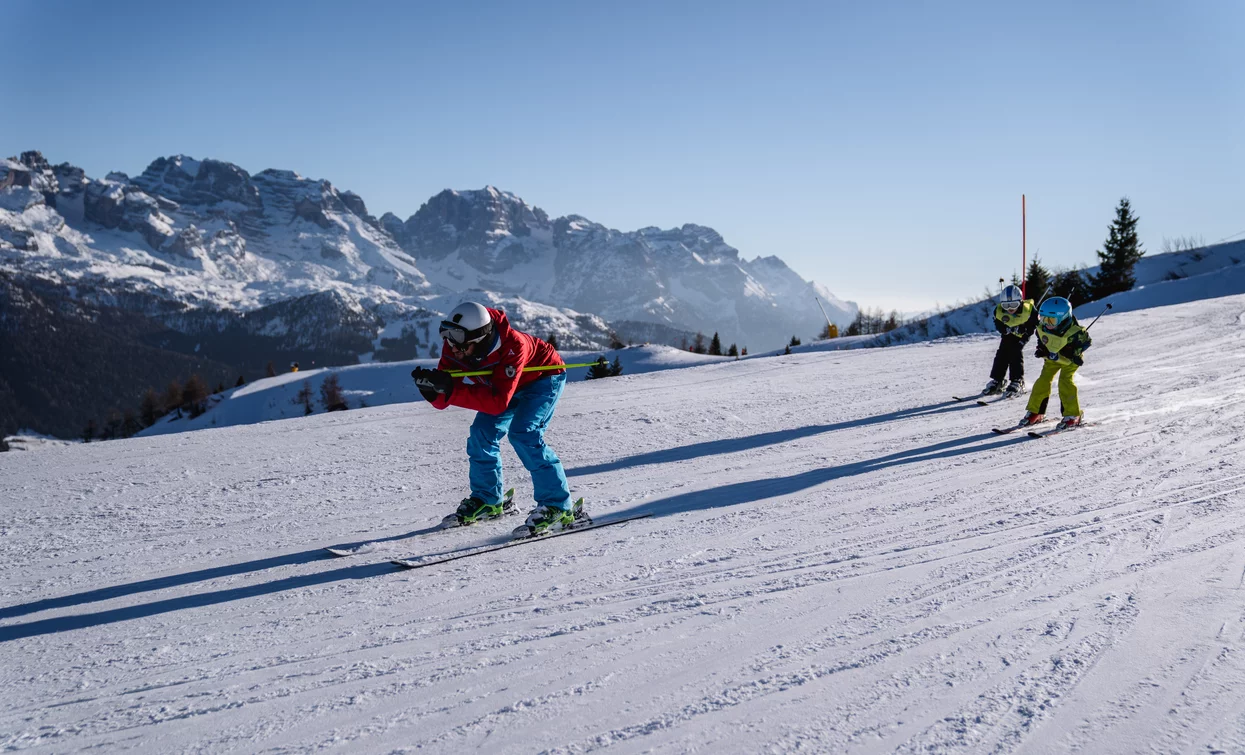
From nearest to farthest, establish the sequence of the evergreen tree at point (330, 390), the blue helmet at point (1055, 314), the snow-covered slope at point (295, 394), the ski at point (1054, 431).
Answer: the ski at point (1054, 431)
the blue helmet at point (1055, 314)
the evergreen tree at point (330, 390)
the snow-covered slope at point (295, 394)

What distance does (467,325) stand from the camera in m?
5.30

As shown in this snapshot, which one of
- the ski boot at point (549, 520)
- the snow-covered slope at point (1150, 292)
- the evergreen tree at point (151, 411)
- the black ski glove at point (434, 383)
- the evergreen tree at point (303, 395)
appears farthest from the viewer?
the evergreen tree at point (151, 411)

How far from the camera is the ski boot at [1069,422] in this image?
8.73 metres

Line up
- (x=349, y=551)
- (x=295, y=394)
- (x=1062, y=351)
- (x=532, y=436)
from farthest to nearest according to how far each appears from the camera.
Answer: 1. (x=295, y=394)
2. (x=1062, y=351)
3. (x=532, y=436)
4. (x=349, y=551)

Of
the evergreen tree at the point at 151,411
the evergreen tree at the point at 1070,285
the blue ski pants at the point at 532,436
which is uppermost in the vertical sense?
the evergreen tree at the point at 1070,285

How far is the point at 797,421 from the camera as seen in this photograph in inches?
412

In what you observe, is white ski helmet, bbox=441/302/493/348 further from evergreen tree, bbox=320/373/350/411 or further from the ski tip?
evergreen tree, bbox=320/373/350/411

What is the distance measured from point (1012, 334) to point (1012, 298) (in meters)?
0.55

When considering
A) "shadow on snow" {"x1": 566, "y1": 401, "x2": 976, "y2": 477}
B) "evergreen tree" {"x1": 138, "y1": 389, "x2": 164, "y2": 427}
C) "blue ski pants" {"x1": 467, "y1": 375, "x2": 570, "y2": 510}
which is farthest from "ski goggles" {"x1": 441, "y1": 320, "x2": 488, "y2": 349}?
"evergreen tree" {"x1": 138, "y1": 389, "x2": 164, "y2": 427}

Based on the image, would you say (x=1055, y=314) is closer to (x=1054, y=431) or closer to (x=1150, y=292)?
(x=1054, y=431)

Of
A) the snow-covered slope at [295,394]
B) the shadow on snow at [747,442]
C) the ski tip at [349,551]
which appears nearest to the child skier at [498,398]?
the ski tip at [349,551]

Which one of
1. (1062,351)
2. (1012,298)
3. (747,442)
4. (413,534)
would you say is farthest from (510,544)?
(1012,298)

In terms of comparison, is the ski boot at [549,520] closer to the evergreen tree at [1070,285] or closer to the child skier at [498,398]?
the child skier at [498,398]

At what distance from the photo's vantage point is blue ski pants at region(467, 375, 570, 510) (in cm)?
570
